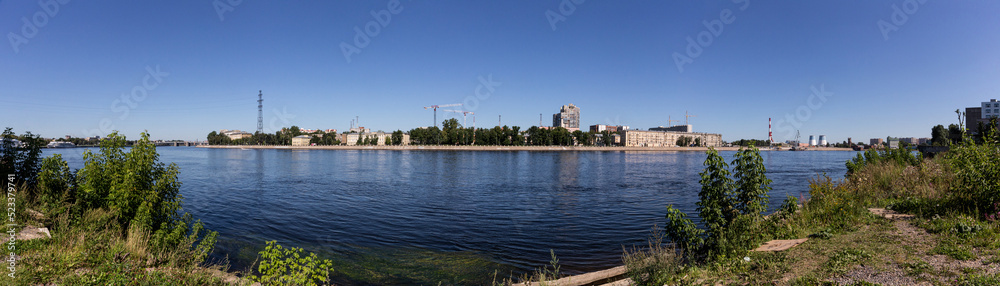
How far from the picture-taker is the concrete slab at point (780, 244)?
9895 millimetres

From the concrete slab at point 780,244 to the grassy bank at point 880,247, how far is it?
225 millimetres

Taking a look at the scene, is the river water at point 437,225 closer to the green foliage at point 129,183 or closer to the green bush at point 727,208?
the green foliage at point 129,183

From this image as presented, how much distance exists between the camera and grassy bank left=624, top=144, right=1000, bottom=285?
7.27 metres

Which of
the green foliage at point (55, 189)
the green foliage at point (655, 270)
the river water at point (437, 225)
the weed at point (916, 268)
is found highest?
the green foliage at point (55, 189)

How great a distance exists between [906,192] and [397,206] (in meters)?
22.9

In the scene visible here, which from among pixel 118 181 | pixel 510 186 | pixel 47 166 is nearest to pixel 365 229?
pixel 118 181

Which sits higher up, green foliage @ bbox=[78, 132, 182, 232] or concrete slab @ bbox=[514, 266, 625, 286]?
green foliage @ bbox=[78, 132, 182, 232]

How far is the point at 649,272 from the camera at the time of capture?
8844mm

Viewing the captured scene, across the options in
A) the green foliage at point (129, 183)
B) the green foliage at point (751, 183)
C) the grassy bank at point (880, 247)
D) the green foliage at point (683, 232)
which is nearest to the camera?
the grassy bank at point (880, 247)

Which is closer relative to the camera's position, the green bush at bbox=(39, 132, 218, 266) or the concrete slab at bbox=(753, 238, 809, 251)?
the concrete slab at bbox=(753, 238, 809, 251)

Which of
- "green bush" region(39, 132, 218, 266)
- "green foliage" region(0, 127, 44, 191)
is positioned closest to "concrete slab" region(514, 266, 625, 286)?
"green bush" region(39, 132, 218, 266)

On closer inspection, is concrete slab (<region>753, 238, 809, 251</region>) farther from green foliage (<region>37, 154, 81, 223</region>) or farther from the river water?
green foliage (<region>37, 154, 81, 223</region>)

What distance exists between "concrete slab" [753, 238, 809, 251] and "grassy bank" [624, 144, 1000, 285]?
22cm

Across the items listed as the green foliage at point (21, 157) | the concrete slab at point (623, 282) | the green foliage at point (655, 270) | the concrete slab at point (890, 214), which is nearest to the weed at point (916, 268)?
the green foliage at point (655, 270)
